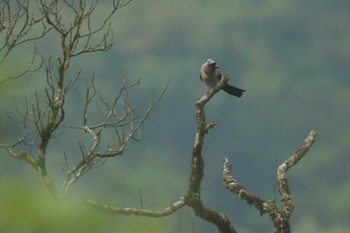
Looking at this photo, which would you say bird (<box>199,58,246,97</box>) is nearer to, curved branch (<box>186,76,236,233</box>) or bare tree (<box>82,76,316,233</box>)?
curved branch (<box>186,76,236,233</box>)

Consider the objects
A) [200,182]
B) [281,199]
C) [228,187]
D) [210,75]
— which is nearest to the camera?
[281,199]

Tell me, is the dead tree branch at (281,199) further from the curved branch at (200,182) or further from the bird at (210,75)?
the bird at (210,75)

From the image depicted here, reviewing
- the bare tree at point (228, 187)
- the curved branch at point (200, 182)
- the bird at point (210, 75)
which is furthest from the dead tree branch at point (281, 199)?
the bird at point (210, 75)

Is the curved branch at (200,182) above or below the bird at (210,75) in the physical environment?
below

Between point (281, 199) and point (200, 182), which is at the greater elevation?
point (200, 182)

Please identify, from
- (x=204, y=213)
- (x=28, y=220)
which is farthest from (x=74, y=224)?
(x=204, y=213)

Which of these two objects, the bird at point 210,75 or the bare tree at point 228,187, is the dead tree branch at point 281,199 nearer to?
the bare tree at point 228,187

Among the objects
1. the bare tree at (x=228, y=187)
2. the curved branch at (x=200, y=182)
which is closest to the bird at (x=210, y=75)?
the curved branch at (x=200, y=182)

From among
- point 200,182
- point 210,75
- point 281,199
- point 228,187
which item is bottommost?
point 281,199

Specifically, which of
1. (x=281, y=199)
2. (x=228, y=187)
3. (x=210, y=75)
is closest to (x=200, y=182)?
(x=228, y=187)

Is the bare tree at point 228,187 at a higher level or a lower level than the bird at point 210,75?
lower

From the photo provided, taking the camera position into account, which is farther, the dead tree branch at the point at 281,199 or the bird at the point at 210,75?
the bird at the point at 210,75

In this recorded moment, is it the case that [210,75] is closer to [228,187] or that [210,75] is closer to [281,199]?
[228,187]

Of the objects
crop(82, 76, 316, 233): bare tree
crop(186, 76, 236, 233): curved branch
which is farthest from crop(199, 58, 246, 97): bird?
crop(82, 76, 316, 233): bare tree
